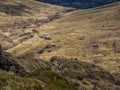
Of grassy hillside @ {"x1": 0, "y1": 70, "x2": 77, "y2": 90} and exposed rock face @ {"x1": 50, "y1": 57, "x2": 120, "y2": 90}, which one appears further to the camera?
exposed rock face @ {"x1": 50, "y1": 57, "x2": 120, "y2": 90}

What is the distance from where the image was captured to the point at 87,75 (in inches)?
3826

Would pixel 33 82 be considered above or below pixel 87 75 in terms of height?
above

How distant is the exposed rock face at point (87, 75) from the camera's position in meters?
88.7

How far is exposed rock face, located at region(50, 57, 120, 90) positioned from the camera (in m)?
88.7

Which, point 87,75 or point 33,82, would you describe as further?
point 87,75

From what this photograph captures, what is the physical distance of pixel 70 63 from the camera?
100625 mm

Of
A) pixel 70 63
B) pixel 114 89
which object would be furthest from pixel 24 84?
pixel 70 63

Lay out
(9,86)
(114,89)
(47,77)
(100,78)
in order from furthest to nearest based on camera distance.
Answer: (100,78), (114,89), (47,77), (9,86)

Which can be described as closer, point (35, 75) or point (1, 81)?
point (1, 81)

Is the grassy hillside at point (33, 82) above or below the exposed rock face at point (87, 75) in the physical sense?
above

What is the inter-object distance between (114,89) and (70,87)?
5602 centimetres

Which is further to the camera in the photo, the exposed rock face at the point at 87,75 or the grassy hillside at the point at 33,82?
the exposed rock face at the point at 87,75

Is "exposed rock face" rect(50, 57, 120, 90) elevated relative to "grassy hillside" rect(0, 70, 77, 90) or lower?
lower

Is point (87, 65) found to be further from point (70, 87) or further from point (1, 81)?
point (1, 81)
